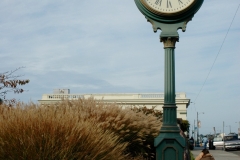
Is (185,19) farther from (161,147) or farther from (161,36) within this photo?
(161,147)

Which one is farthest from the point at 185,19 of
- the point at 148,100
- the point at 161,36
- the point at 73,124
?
the point at 148,100

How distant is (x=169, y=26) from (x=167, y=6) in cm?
30

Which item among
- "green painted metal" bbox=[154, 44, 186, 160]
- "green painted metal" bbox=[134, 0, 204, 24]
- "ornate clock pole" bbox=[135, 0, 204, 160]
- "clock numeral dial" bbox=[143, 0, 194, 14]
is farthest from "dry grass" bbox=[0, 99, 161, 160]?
"clock numeral dial" bbox=[143, 0, 194, 14]

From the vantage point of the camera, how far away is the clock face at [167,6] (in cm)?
623

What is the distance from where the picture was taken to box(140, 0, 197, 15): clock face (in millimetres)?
6227

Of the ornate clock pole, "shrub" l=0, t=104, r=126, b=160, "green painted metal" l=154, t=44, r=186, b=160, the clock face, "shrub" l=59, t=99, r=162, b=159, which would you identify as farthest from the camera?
"shrub" l=59, t=99, r=162, b=159

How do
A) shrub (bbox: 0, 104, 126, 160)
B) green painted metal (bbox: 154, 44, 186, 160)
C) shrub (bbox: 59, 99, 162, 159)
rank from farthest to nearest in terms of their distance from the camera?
shrub (bbox: 59, 99, 162, 159) < green painted metal (bbox: 154, 44, 186, 160) < shrub (bbox: 0, 104, 126, 160)

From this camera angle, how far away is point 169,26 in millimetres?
6262

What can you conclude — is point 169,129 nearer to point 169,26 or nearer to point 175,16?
point 169,26

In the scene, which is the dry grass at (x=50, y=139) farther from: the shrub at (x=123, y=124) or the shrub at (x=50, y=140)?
the shrub at (x=123, y=124)

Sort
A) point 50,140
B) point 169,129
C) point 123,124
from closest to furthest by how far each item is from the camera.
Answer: point 50,140 → point 169,129 → point 123,124

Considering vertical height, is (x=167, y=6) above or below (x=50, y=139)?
above

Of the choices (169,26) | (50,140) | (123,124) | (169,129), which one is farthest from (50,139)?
(123,124)

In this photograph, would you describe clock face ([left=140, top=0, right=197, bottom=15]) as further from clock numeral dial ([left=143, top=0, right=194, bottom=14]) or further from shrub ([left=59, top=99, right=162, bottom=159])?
shrub ([left=59, top=99, right=162, bottom=159])
